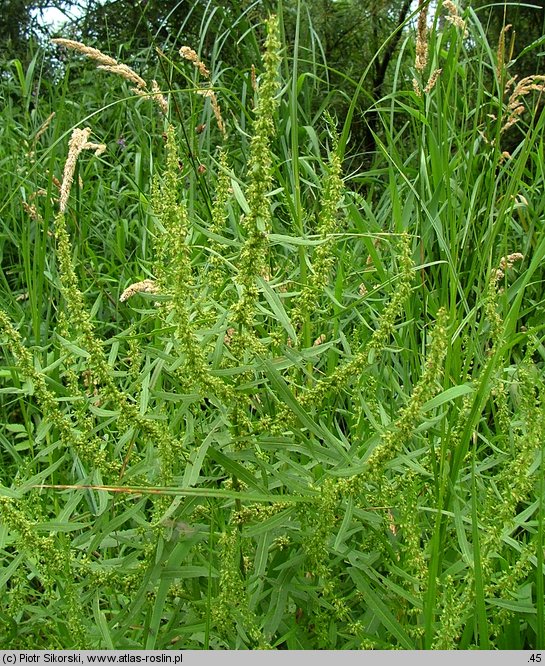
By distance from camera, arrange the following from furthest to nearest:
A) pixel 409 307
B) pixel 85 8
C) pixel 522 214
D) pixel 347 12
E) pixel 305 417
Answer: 1. pixel 85 8
2. pixel 347 12
3. pixel 522 214
4. pixel 409 307
5. pixel 305 417

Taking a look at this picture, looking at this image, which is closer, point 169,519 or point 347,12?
point 169,519

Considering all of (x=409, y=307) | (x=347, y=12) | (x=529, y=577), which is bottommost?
(x=529, y=577)

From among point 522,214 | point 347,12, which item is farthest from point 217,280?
point 347,12

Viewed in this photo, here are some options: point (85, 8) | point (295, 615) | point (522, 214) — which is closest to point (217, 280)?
point (295, 615)

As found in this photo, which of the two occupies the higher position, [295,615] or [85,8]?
[85,8]

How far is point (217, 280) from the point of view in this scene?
1.35m

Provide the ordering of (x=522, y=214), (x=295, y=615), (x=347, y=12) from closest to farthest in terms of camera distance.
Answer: (x=295, y=615), (x=522, y=214), (x=347, y=12)

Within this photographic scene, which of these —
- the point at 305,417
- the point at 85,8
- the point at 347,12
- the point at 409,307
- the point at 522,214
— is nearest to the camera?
the point at 305,417

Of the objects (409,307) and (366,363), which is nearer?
(366,363)

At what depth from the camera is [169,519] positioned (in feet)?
3.81

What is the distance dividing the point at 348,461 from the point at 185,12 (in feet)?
16.0

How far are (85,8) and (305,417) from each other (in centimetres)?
485
